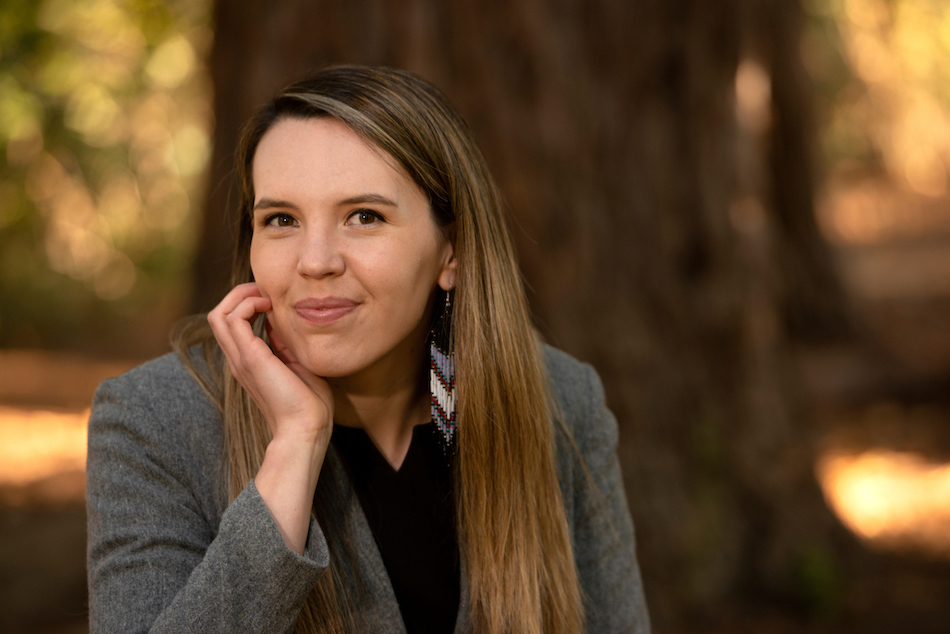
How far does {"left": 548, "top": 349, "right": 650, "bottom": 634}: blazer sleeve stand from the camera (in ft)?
7.48

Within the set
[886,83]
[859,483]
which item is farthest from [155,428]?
[886,83]

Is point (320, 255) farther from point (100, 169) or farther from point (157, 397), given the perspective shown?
point (100, 169)

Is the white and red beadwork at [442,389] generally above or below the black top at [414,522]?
above

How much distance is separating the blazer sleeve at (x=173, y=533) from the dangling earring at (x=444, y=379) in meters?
0.46

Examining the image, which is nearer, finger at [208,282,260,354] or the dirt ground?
finger at [208,282,260,354]

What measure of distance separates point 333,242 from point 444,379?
47 cm

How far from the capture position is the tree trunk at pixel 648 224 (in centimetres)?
338

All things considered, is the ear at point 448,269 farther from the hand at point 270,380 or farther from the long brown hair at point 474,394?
the hand at point 270,380

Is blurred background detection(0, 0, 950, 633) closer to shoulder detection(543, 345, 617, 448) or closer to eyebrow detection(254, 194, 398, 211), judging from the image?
shoulder detection(543, 345, 617, 448)

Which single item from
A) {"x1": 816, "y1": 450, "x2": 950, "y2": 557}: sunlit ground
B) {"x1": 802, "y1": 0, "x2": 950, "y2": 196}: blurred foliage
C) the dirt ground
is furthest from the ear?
{"x1": 802, "y1": 0, "x2": 950, "y2": 196}: blurred foliage

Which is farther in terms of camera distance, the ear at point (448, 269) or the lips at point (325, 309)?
the ear at point (448, 269)

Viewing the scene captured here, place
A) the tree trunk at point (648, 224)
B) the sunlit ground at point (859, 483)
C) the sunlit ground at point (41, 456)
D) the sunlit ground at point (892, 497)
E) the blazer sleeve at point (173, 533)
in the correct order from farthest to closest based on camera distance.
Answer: the sunlit ground at point (41, 456), the sunlit ground at point (859, 483), the sunlit ground at point (892, 497), the tree trunk at point (648, 224), the blazer sleeve at point (173, 533)

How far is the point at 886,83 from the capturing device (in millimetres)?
15844

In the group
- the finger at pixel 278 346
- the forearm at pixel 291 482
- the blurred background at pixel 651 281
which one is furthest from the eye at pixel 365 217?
the blurred background at pixel 651 281
